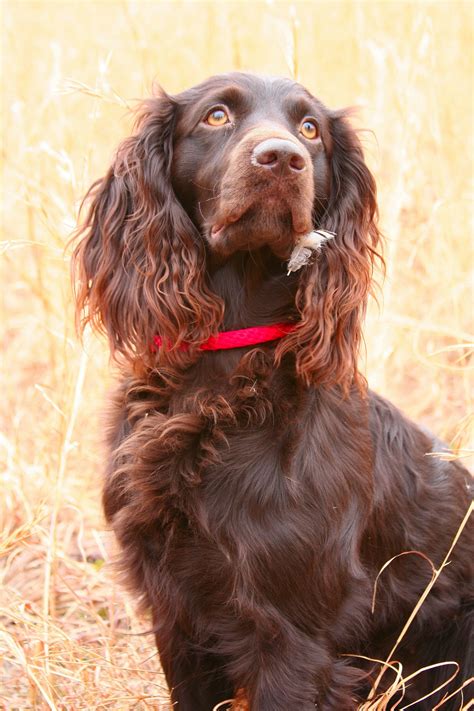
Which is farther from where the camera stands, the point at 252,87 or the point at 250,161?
the point at 252,87

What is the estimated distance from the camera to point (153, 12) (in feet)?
18.4

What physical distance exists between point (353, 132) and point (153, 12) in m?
3.31

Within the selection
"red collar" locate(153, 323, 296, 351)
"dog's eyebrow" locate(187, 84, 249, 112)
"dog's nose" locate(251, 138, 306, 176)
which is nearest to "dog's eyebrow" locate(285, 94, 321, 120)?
"dog's eyebrow" locate(187, 84, 249, 112)

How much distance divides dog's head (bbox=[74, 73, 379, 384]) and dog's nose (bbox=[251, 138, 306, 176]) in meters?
0.09

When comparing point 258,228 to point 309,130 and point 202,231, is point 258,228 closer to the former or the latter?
point 202,231

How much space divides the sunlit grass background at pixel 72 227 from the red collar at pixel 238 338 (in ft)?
1.61

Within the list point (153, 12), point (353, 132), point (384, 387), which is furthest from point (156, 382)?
point (153, 12)

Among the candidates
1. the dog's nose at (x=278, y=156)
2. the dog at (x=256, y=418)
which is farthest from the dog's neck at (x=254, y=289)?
the dog's nose at (x=278, y=156)

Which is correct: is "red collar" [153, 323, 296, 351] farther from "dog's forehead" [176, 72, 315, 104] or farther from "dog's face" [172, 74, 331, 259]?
"dog's forehead" [176, 72, 315, 104]

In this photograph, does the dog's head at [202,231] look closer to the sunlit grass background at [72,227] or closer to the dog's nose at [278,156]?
the dog's nose at [278,156]

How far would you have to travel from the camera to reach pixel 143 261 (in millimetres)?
2518

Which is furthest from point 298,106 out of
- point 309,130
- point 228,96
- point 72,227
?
point 72,227

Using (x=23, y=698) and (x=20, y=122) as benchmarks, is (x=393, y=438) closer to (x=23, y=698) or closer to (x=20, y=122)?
(x=23, y=698)

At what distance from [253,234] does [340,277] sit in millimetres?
344
